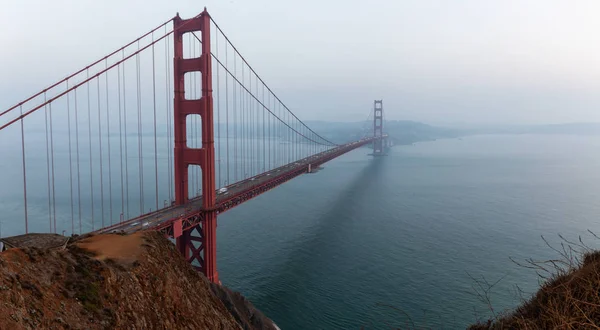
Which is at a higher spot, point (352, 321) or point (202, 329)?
point (202, 329)

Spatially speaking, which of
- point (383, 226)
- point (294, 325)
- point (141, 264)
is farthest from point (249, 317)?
point (383, 226)

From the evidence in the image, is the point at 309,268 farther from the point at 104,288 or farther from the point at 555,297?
the point at 555,297

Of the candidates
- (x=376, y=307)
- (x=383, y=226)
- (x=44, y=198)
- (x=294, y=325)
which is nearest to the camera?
(x=294, y=325)

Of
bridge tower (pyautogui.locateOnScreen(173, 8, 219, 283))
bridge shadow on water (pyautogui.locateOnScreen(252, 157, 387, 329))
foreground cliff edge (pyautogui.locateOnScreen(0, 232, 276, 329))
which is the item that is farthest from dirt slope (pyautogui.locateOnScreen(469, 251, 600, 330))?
bridge tower (pyautogui.locateOnScreen(173, 8, 219, 283))

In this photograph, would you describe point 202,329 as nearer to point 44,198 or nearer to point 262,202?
point 262,202

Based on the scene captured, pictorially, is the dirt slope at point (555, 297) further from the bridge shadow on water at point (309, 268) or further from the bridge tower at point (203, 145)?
the bridge tower at point (203, 145)

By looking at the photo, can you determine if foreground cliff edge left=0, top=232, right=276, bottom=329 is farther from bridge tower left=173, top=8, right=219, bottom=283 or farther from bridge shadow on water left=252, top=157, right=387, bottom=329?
bridge shadow on water left=252, top=157, right=387, bottom=329

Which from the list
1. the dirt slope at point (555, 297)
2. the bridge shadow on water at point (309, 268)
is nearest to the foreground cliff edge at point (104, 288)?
the dirt slope at point (555, 297)
